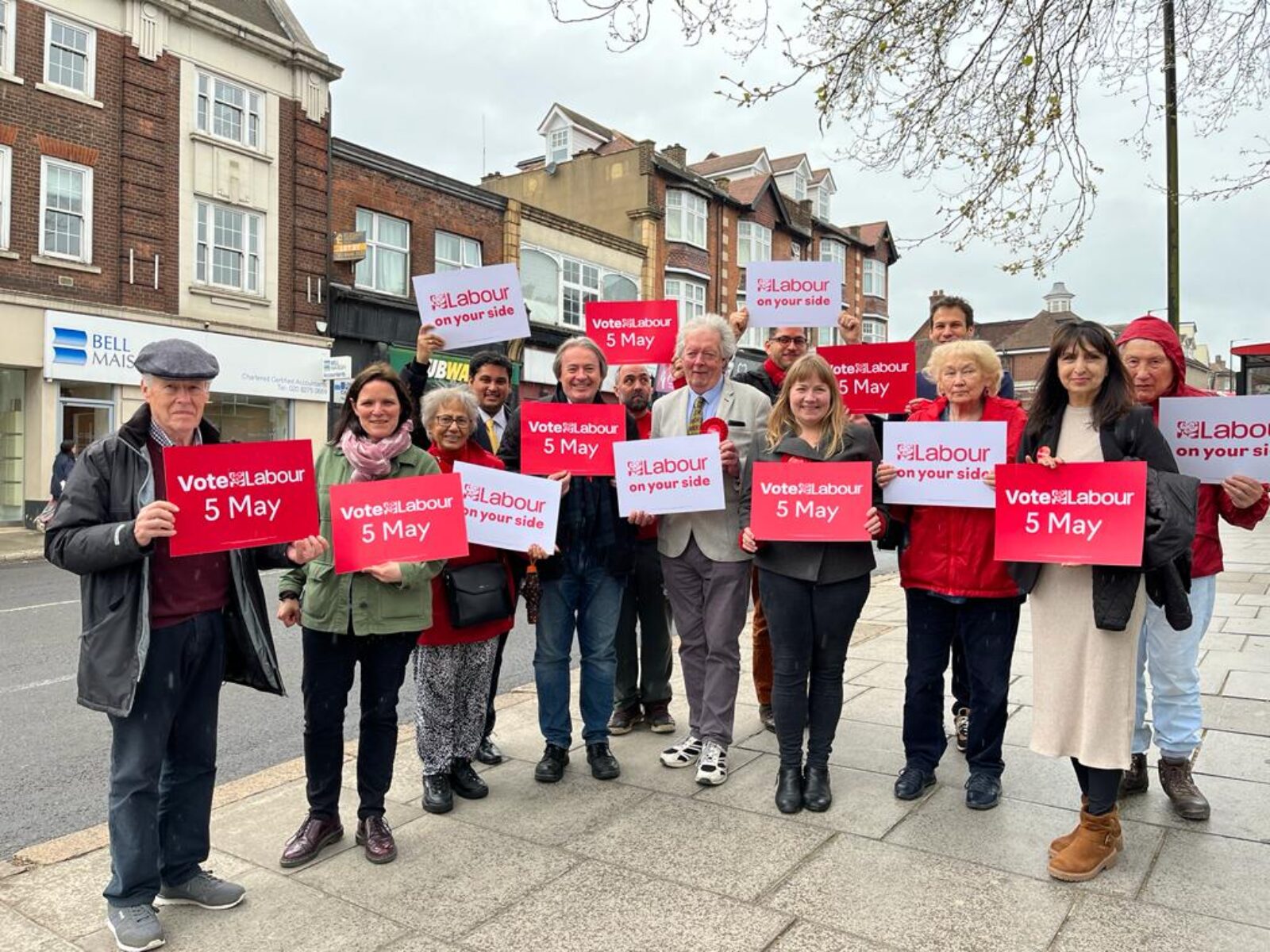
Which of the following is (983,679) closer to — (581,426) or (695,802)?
(695,802)

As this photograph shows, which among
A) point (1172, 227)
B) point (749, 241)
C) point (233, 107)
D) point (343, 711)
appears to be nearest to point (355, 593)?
point (343, 711)

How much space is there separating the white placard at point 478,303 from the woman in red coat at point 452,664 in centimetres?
109

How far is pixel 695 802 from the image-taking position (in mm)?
4129

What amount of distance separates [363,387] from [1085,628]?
2.96 m

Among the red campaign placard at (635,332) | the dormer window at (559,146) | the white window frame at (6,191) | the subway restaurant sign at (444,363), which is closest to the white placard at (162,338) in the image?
the white window frame at (6,191)

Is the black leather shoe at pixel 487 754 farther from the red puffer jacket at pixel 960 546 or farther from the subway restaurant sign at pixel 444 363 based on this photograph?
the subway restaurant sign at pixel 444 363

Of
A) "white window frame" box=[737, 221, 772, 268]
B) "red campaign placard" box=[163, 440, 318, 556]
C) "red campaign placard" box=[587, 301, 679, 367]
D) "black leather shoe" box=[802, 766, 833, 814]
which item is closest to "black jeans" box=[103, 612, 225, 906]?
"red campaign placard" box=[163, 440, 318, 556]

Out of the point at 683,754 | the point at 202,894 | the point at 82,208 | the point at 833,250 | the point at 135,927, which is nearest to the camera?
the point at 135,927

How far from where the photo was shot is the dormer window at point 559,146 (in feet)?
109

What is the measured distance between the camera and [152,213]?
1805 centimetres

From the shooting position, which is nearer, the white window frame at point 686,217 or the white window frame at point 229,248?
the white window frame at point 229,248

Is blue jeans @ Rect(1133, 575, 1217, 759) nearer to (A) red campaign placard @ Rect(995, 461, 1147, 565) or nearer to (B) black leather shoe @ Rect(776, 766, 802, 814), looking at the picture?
(A) red campaign placard @ Rect(995, 461, 1147, 565)

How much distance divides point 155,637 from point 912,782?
10.4 feet

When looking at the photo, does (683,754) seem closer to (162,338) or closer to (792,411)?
(792,411)
